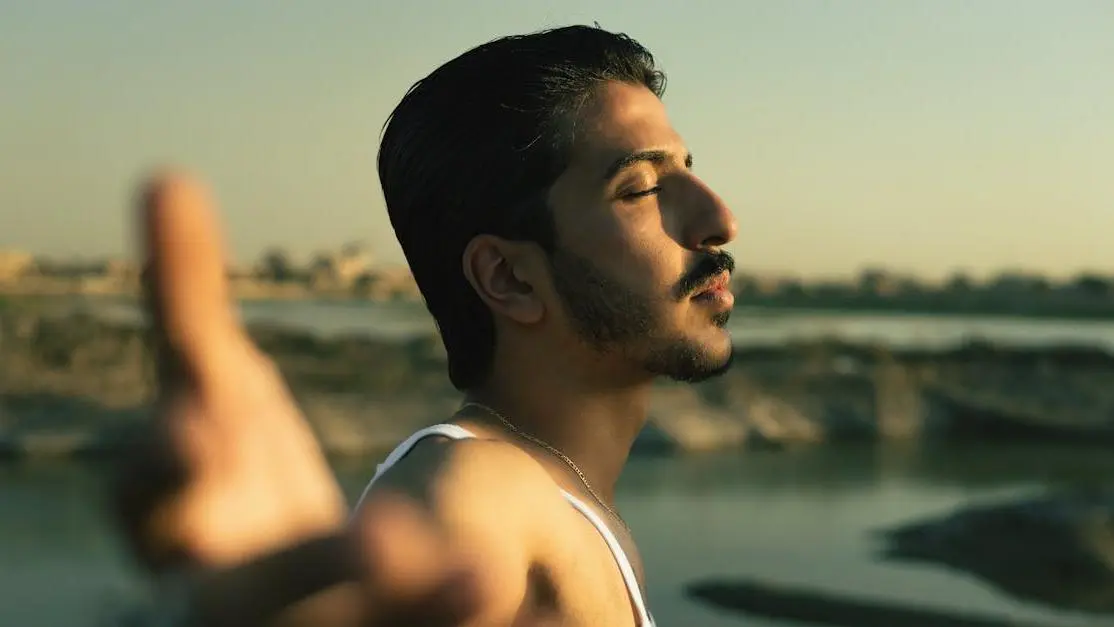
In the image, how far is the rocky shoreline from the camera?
12.7m

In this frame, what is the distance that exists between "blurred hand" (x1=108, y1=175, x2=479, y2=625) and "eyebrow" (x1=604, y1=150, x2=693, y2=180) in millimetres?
700

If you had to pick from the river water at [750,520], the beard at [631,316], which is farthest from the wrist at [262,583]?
the river water at [750,520]

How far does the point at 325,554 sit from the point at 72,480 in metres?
11.9

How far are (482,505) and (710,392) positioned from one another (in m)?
14.1

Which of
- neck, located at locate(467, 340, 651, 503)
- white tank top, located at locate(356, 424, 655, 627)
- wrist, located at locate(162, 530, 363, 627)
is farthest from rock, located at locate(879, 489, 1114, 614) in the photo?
wrist, located at locate(162, 530, 363, 627)

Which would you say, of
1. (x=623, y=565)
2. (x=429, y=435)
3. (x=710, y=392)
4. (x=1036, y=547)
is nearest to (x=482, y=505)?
(x=429, y=435)

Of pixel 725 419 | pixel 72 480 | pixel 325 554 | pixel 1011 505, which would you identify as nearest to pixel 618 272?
pixel 325 554

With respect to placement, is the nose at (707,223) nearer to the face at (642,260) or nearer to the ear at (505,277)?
the face at (642,260)

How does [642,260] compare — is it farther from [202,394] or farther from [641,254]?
[202,394]

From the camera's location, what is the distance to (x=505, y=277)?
3.83 feet

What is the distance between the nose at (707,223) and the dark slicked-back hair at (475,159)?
0.12 meters

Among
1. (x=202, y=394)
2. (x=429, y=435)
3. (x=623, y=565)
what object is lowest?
(x=623, y=565)

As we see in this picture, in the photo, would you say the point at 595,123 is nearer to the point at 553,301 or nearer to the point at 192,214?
the point at 553,301

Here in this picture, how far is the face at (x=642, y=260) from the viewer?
1124 mm
